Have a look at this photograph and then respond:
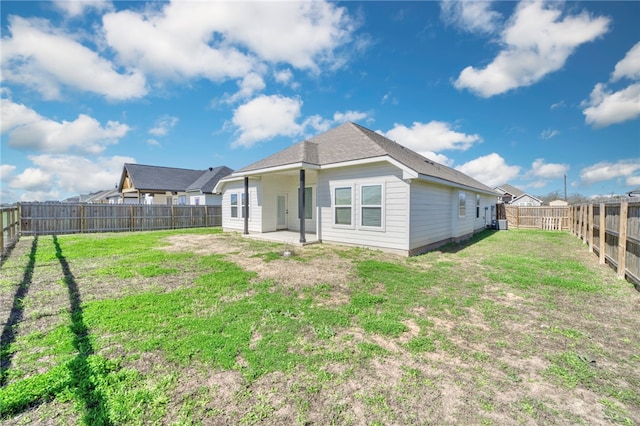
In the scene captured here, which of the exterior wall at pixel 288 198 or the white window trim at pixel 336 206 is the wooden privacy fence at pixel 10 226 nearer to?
the exterior wall at pixel 288 198

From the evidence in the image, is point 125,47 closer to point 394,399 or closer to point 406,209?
point 406,209

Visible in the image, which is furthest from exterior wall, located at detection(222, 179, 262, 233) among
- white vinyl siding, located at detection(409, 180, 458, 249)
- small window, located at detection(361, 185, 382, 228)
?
white vinyl siding, located at detection(409, 180, 458, 249)

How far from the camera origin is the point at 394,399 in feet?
7.36

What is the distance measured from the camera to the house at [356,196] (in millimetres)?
8469

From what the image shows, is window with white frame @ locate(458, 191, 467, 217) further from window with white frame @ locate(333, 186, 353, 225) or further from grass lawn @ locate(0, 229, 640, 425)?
grass lawn @ locate(0, 229, 640, 425)

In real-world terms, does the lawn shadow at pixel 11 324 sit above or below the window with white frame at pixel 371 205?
below

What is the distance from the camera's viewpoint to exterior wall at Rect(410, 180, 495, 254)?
8625 mm

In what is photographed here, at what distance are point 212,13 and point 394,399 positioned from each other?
969 cm

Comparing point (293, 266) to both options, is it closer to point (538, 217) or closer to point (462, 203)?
point (462, 203)

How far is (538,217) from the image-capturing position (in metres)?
19.5

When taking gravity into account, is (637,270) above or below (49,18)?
below

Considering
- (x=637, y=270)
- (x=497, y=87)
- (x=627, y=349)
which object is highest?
(x=497, y=87)

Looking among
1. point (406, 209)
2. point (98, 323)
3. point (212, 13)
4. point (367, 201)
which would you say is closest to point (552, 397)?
point (98, 323)

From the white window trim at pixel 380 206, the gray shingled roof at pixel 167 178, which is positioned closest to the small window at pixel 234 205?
the white window trim at pixel 380 206
